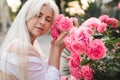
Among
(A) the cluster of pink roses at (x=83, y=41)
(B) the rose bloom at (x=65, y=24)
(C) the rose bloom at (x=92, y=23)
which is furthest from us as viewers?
(B) the rose bloom at (x=65, y=24)

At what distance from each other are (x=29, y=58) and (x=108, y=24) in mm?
681

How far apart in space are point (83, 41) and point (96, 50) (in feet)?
0.38

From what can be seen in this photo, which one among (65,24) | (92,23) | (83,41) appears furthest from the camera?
(65,24)

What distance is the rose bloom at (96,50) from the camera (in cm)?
275

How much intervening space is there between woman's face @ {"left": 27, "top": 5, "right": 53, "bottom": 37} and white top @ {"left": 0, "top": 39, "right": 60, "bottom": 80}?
19 centimetres

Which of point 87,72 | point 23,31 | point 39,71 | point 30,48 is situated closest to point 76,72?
point 87,72

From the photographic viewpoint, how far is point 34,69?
3.03 metres

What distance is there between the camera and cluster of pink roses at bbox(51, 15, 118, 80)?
8.92ft

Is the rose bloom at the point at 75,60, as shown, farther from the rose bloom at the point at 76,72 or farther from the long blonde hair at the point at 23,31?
the long blonde hair at the point at 23,31

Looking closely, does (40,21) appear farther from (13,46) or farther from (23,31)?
(13,46)

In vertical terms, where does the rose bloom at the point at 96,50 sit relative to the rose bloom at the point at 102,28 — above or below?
below

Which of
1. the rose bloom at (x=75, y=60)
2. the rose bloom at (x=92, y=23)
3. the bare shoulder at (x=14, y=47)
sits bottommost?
the rose bloom at (x=75, y=60)

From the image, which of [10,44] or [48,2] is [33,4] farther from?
[10,44]

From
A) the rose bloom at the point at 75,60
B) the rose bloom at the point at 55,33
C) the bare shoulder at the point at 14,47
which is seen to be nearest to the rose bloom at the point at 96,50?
the rose bloom at the point at 75,60
